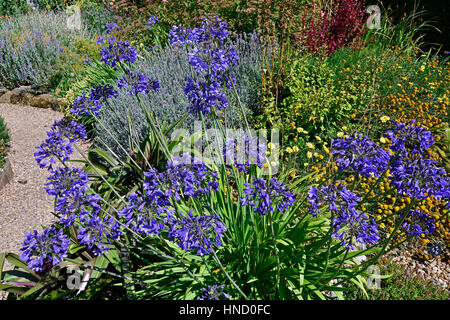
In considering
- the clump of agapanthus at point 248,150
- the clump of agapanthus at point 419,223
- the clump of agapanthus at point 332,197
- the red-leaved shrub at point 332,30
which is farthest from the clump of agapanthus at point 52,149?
the red-leaved shrub at point 332,30

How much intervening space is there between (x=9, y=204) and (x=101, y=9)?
6.88m

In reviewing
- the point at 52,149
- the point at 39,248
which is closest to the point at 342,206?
→ the point at 39,248

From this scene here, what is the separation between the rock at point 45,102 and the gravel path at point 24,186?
0.44 ft

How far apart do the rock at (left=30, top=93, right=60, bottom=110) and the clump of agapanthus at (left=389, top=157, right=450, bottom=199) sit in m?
6.24

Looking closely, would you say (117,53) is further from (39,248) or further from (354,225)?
(354,225)

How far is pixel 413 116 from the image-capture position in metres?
4.39

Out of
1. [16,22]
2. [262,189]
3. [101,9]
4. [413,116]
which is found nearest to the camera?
[262,189]

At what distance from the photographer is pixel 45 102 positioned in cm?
625

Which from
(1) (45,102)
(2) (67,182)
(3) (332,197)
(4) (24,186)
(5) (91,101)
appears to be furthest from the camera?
(1) (45,102)

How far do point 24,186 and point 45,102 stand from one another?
254cm

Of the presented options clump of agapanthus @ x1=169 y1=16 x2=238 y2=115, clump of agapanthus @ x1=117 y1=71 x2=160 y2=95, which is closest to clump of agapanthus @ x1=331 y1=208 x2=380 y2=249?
clump of agapanthus @ x1=169 y1=16 x2=238 y2=115

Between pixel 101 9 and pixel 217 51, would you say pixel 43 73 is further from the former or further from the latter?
pixel 217 51

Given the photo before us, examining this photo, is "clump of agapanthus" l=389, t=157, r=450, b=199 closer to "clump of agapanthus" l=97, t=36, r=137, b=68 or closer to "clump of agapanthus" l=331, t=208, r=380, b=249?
"clump of agapanthus" l=331, t=208, r=380, b=249
